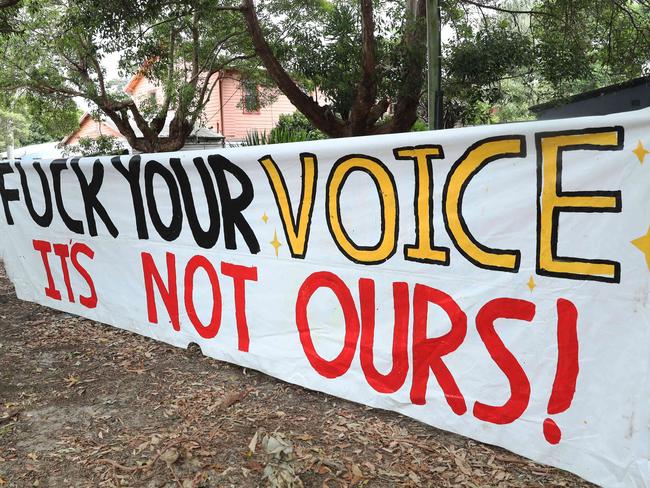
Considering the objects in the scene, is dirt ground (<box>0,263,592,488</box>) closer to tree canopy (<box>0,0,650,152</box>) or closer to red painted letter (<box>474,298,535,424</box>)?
red painted letter (<box>474,298,535,424</box>)

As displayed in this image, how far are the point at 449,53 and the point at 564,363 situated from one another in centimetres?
683

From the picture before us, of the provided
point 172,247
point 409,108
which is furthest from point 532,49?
point 172,247

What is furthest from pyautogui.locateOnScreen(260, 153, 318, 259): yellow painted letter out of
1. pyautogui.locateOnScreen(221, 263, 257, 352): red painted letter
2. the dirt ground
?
the dirt ground

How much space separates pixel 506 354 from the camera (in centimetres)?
248

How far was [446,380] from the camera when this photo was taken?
2.69 meters

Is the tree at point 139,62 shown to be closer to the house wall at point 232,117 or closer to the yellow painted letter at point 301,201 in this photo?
the yellow painted letter at point 301,201

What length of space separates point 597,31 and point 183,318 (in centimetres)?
813

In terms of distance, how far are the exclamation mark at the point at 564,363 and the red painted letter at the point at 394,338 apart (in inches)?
28.4

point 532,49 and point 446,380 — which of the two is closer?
point 446,380

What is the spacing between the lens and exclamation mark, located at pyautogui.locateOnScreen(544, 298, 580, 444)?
230 centimetres

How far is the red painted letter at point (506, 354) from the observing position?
2.44m

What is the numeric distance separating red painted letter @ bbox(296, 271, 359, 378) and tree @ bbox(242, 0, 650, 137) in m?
5.82

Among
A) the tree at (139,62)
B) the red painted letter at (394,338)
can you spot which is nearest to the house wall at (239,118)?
the tree at (139,62)

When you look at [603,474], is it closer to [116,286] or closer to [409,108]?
[116,286]
